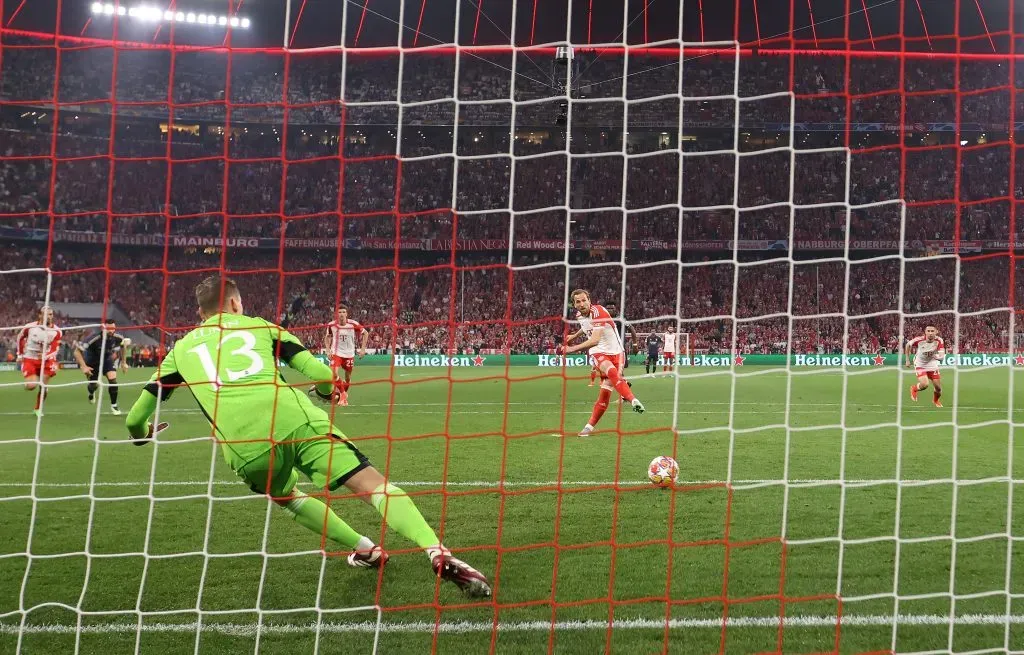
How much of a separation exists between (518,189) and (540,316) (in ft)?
12.4

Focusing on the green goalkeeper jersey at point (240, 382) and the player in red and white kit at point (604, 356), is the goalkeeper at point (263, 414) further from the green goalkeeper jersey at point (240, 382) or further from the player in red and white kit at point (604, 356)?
the player in red and white kit at point (604, 356)

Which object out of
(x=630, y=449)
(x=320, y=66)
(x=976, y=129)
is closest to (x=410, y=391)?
(x=630, y=449)

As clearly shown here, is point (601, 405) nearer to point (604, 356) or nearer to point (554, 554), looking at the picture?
point (604, 356)

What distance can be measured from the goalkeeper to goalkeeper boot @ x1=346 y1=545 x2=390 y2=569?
0.22 metres

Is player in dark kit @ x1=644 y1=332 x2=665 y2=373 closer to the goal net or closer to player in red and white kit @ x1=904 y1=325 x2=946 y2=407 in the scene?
the goal net

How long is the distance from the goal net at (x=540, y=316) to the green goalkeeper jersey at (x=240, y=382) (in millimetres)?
272

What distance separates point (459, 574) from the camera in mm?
4016

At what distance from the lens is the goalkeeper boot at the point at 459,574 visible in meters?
3.98

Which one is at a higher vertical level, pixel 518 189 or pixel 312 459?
pixel 518 189

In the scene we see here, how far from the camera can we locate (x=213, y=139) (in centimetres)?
3131

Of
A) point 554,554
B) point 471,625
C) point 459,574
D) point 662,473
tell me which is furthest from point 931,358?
point 471,625

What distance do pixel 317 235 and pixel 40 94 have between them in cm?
1008

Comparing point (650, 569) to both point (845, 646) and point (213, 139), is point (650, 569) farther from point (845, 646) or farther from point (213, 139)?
point (213, 139)

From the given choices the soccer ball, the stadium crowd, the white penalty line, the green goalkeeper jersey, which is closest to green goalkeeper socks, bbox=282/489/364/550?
the green goalkeeper jersey
